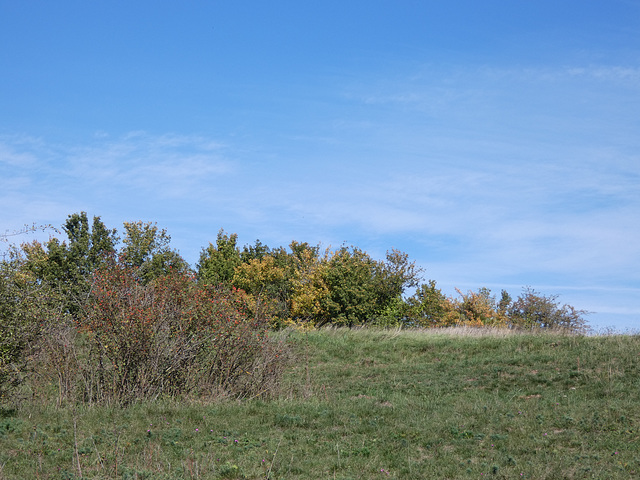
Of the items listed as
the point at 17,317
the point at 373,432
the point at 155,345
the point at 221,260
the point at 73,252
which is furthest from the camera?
the point at 221,260

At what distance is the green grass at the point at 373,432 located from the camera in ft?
24.2

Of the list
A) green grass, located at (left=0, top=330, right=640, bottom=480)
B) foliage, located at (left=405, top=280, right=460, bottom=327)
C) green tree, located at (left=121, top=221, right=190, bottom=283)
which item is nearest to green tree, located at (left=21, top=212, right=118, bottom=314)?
green tree, located at (left=121, top=221, right=190, bottom=283)

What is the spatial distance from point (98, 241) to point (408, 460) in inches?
1413

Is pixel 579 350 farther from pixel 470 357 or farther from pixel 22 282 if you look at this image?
pixel 22 282

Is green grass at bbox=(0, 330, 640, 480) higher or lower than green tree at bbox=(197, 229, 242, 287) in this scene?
lower

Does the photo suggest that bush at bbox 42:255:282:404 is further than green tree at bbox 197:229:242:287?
No

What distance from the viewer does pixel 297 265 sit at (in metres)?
47.1

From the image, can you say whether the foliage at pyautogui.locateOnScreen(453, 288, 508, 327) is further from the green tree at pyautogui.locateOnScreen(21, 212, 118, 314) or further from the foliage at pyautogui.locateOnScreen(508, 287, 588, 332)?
the green tree at pyautogui.locateOnScreen(21, 212, 118, 314)

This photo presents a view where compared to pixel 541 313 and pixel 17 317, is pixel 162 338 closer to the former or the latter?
pixel 17 317

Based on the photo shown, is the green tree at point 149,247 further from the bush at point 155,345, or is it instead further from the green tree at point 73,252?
the bush at point 155,345

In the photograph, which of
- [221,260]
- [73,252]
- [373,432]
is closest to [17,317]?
[373,432]

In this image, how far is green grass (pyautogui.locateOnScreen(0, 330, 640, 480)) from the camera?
737 cm

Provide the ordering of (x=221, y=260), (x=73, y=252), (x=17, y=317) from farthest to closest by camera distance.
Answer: (x=221, y=260) < (x=73, y=252) < (x=17, y=317)

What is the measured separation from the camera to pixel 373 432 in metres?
9.00
